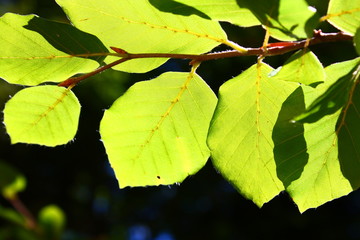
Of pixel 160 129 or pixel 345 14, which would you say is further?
pixel 160 129

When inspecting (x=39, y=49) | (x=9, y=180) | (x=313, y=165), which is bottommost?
(x=9, y=180)

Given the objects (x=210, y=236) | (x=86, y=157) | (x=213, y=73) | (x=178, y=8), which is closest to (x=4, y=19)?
(x=178, y=8)

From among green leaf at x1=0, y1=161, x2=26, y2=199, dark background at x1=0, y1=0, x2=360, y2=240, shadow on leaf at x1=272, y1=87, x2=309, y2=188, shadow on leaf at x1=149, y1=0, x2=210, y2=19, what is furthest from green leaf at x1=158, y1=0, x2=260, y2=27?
dark background at x1=0, y1=0, x2=360, y2=240

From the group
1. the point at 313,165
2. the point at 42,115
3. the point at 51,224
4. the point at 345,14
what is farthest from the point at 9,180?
the point at 345,14

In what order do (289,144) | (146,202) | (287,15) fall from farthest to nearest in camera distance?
(146,202) → (289,144) → (287,15)

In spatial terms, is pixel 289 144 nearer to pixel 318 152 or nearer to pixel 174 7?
pixel 318 152

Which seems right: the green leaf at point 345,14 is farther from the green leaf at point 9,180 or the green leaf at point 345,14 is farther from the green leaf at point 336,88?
the green leaf at point 9,180

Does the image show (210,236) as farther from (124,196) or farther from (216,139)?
(216,139)

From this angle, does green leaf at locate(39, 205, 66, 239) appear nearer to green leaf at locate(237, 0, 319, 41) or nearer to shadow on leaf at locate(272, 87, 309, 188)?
shadow on leaf at locate(272, 87, 309, 188)
